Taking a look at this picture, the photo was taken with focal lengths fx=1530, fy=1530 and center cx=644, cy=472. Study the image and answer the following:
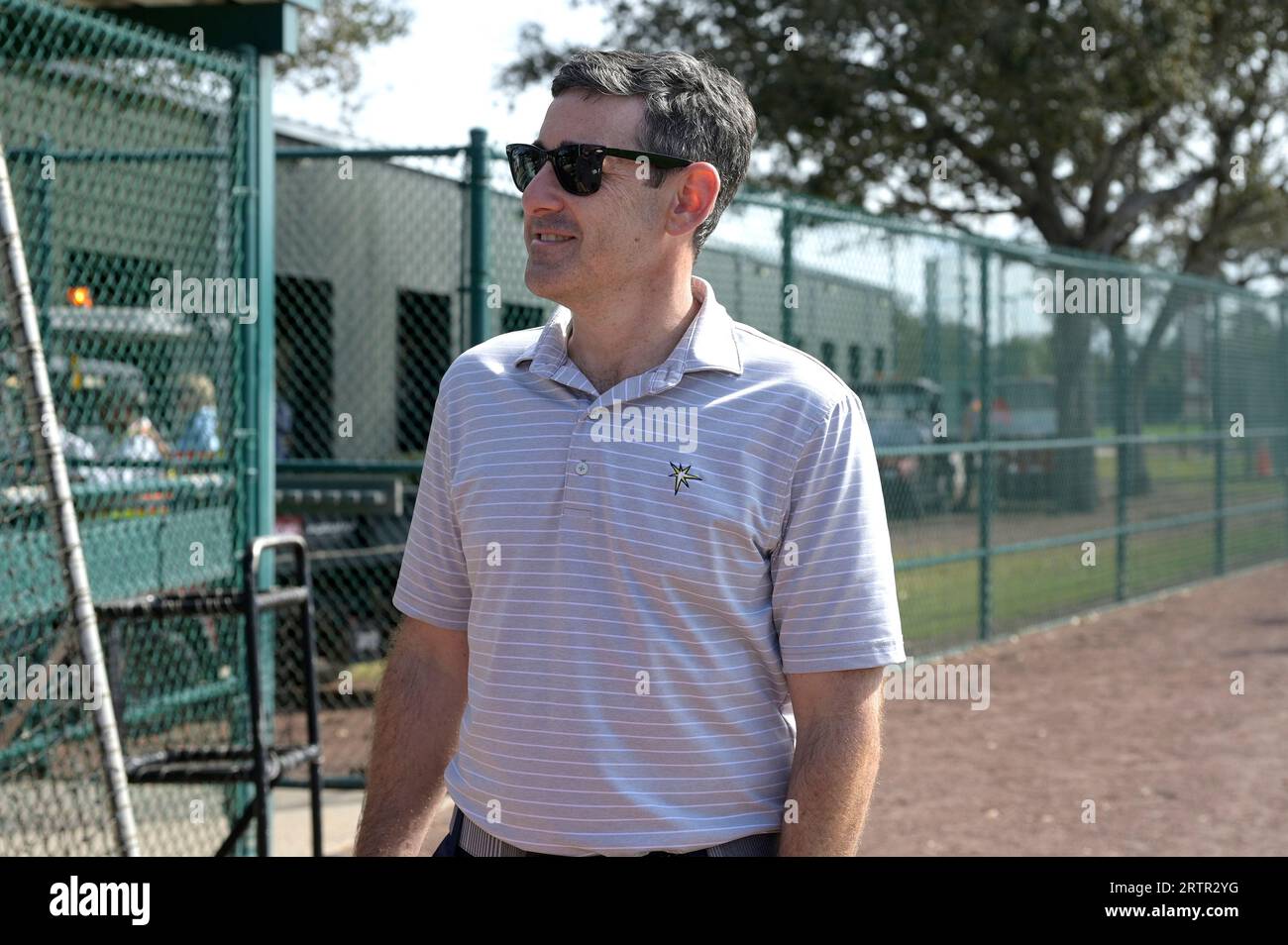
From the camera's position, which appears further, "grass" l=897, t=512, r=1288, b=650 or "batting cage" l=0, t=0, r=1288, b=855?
"grass" l=897, t=512, r=1288, b=650

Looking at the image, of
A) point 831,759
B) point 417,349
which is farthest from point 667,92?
point 417,349

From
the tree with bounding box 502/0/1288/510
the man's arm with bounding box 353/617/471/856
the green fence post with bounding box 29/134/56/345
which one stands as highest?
the tree with bounding box 502/0/1288/510

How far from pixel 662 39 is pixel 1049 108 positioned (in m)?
5.69

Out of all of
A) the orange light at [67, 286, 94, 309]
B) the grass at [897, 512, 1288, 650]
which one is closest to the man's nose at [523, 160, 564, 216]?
the orange light at [67, 286, 94, 309]

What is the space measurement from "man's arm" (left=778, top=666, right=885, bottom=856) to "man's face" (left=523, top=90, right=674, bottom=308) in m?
0.73

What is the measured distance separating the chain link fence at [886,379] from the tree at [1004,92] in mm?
6720

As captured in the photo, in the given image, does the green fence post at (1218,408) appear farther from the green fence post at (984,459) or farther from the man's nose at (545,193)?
the man's nose at (545,193)

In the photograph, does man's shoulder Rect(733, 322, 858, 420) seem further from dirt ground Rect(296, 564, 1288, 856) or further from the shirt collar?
dirt ground Rect(296, 564, 1288, 856)

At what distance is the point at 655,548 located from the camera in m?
2.33

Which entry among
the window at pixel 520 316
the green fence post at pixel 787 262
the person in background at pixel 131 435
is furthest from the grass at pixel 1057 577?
the person in background at pixel 131 435

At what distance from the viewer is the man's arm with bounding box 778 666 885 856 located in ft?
7.58

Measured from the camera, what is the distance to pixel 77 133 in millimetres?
7898

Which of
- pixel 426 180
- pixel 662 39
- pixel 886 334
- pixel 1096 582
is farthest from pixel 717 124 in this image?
pixel 662 39

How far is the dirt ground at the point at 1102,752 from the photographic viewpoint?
6.47m
